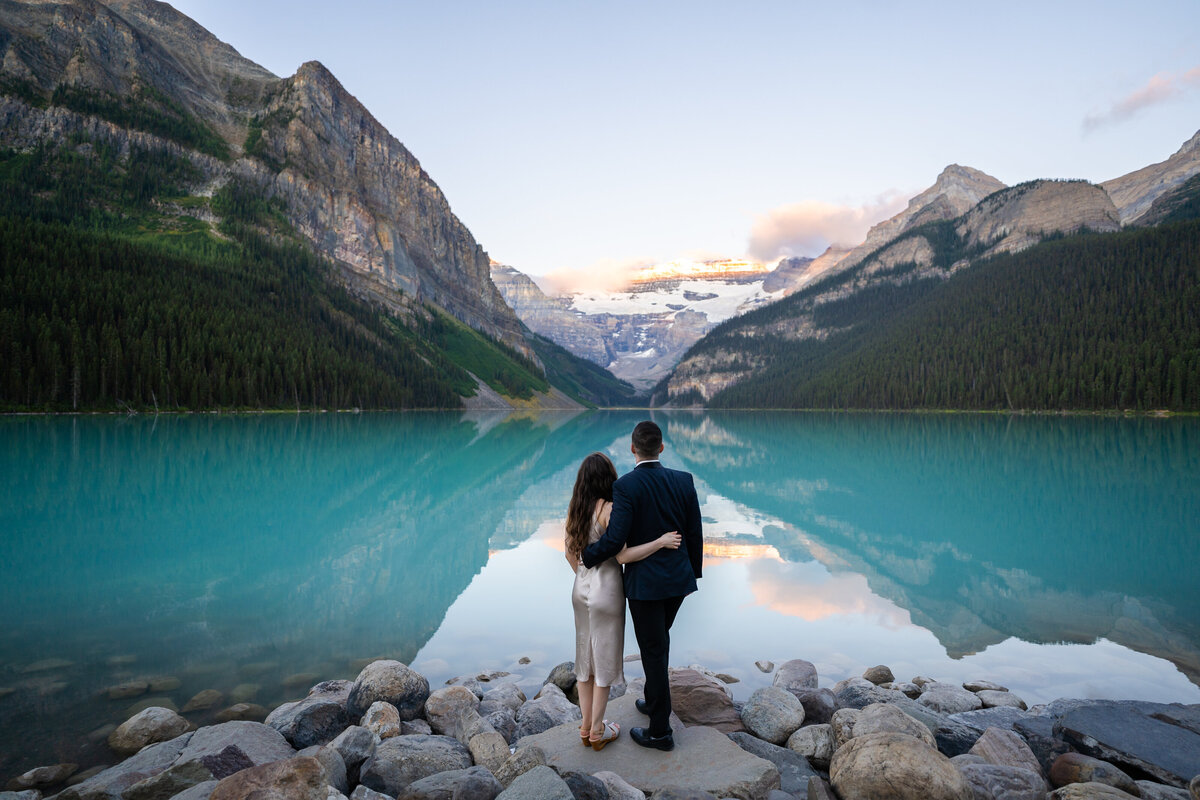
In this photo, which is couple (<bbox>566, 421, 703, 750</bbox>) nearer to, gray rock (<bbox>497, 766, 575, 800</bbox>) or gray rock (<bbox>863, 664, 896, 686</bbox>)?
gray rock (<bbox>497, 766, 575, 800</bbox>)

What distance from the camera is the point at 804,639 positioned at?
36.1 feet

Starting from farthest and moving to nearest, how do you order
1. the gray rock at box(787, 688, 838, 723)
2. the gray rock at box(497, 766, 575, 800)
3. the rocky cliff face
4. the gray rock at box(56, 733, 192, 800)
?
the rocky cliff face → the gray rock at box(787, 688, 838, 723) → the gray rock at box(56, 733, 192, 800) → the gray rock at box(497, 766, 575, 800)

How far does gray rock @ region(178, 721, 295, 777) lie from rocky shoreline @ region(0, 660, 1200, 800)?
23 mm

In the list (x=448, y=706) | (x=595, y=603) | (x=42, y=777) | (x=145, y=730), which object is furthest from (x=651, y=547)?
(x=42, y=777)

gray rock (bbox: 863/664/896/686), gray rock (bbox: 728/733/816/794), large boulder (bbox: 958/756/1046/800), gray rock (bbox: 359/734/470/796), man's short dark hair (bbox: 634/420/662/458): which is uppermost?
man's short dark hair (bbox: 634/420/662/458)

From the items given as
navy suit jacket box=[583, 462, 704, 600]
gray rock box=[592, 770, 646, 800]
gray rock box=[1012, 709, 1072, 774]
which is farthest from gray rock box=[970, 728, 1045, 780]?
gray rock box=[592, 770, 646, 800]

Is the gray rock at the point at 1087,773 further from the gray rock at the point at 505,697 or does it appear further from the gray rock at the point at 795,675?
the gray rock at the point at 505,697

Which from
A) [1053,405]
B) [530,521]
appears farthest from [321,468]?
[1053,405]

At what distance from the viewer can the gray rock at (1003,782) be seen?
5.41 meters

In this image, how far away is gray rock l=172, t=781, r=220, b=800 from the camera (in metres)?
4.99

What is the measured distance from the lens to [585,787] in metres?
4.92

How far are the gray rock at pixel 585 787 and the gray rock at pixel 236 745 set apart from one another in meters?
3.11

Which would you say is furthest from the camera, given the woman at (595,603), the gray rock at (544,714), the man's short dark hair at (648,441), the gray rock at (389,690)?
the gray rock at (389,690)

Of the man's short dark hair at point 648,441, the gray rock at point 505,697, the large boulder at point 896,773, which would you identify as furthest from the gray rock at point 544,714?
the man's short dark hair at point 648,441
